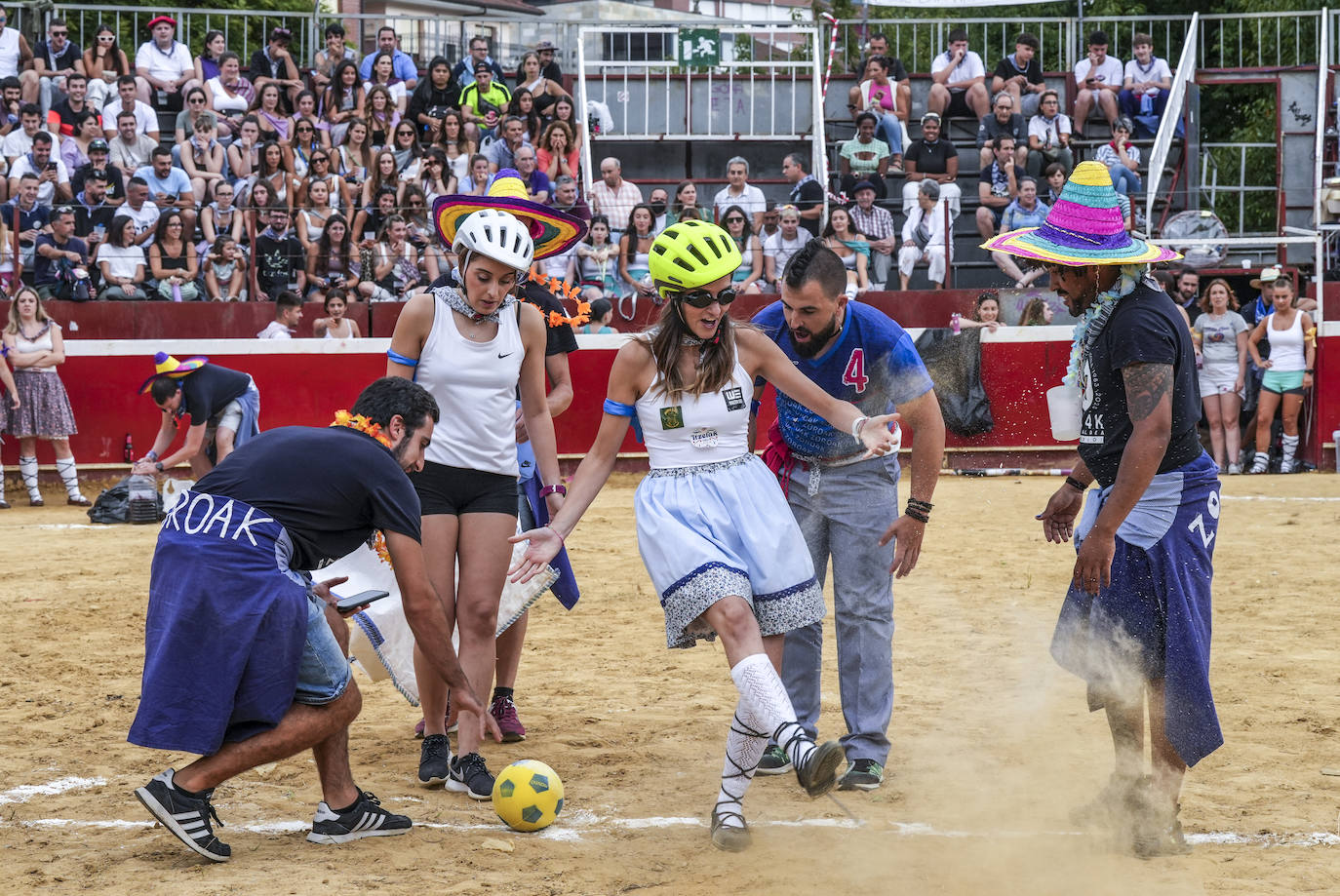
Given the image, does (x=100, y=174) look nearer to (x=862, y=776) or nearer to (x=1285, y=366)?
(x=1285, y=366)

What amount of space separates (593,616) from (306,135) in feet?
32.0

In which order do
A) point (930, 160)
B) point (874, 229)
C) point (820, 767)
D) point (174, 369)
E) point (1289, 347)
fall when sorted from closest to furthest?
point (820, 767) → point (174, 369) → point (1289, 347) → point (874, 229) → point (930, 160)

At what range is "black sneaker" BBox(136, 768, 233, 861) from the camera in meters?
4.57

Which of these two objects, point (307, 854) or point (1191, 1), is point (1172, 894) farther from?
point (1191, 1)

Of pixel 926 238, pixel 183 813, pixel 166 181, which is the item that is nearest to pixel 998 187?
pixel 926 238

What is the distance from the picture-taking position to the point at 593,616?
8.73 metres

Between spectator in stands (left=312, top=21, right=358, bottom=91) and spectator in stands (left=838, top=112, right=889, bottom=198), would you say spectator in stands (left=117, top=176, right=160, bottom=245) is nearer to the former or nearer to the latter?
spectator in stands (left=312, top=21, right=358, bottom=91)

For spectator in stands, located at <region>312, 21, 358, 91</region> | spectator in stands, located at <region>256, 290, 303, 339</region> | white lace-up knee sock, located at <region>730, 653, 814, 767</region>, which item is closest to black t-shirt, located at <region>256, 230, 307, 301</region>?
spectator in stands, located at <region>256, 290, 303, 339</region>

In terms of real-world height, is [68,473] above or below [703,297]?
below

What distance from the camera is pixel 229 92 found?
1780 cm

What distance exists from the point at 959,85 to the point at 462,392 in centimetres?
1502

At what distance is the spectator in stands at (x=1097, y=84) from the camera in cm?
Result: 1859

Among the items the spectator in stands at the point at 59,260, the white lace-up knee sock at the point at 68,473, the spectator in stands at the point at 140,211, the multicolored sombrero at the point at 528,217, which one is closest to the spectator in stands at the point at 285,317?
the spectator in stands at the point at 140,211

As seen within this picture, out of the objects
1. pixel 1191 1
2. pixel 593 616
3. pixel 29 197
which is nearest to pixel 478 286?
pixel 593 616
